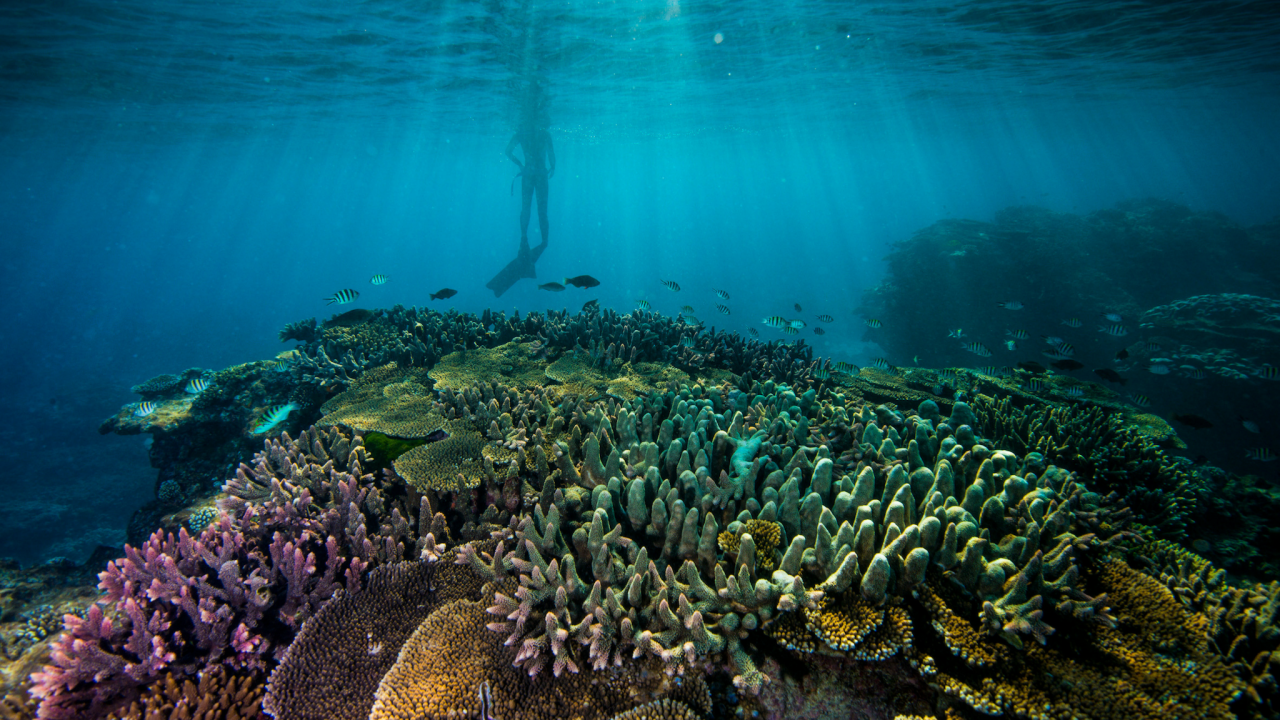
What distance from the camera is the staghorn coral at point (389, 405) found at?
5.07 meters

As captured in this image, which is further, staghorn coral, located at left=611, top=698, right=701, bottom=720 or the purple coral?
the purple coral

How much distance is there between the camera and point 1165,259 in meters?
23.8

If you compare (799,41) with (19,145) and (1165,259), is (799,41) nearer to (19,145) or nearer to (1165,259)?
(1165,259)

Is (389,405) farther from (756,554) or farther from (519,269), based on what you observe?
(519,269)

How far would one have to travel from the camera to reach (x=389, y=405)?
5.80 m

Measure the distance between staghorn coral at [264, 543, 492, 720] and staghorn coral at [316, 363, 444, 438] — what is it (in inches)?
72.3

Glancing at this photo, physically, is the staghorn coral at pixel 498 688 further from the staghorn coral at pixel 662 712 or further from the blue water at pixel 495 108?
the blue water at pixel 495 108

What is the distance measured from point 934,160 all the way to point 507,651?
89483 mm

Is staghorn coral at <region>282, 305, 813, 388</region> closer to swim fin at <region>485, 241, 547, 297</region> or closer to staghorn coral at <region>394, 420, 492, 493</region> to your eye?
staghorn coral at <region>394, 420, 492, 493</region>

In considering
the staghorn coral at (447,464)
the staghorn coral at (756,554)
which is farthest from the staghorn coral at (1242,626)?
the staghorn coral at (447,464)

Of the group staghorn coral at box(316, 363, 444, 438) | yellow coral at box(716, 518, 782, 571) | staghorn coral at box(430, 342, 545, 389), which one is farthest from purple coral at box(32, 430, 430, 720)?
yellow coral at box(716, 518, 782, 571)

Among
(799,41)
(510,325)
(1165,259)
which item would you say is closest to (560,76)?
(799,41)

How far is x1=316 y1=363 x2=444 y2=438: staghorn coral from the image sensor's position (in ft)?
16.6

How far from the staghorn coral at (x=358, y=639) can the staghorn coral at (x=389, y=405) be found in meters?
1.84
